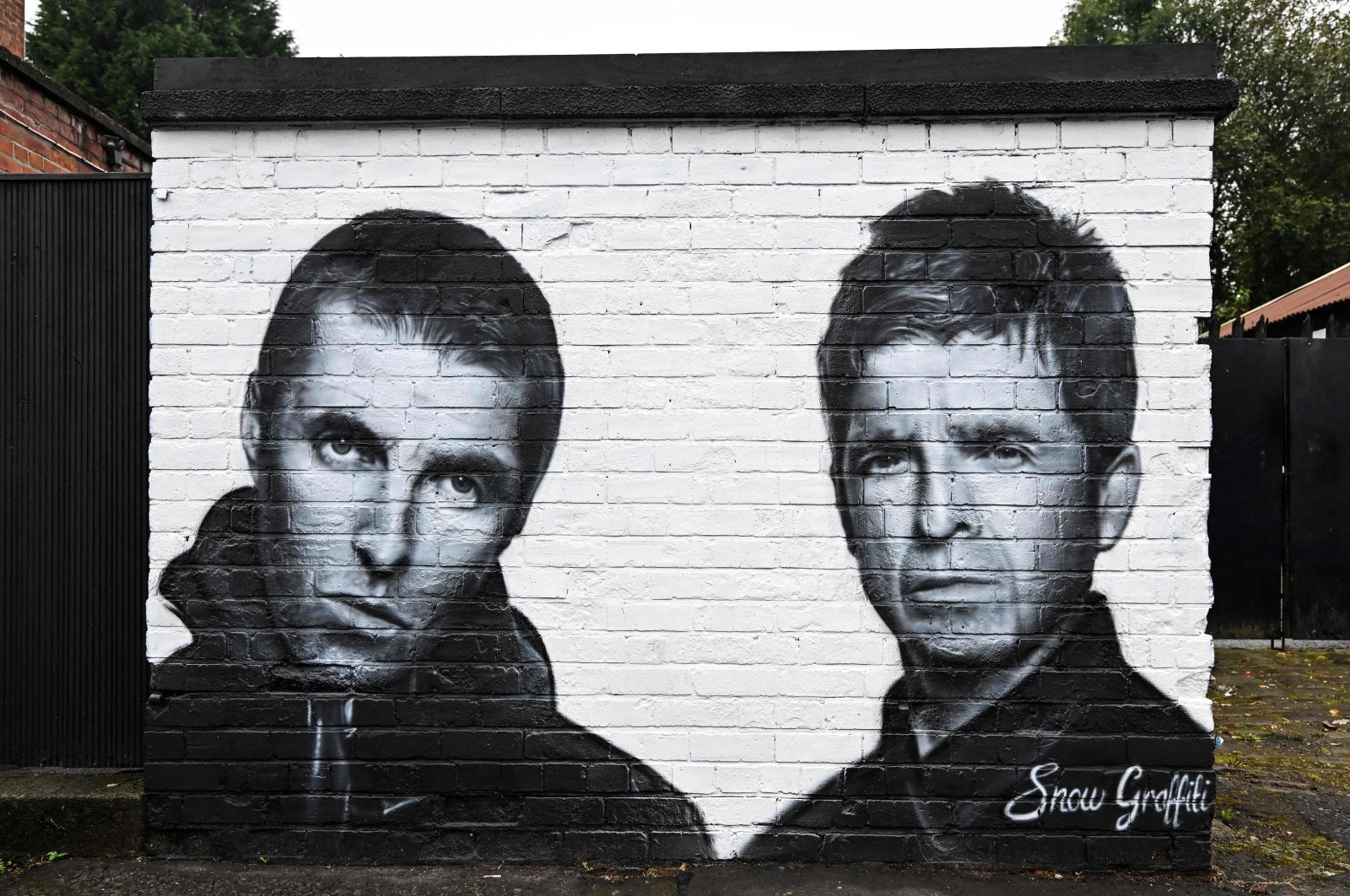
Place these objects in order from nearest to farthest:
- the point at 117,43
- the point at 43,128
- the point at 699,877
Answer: the point at 699,877 < the point at 43,128 < the point at 117,43

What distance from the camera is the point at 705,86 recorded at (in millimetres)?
3213

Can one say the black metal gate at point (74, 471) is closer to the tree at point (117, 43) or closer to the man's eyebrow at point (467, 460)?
the man's eyebrow at point (467, 460)

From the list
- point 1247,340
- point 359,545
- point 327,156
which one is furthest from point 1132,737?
point 1247,340

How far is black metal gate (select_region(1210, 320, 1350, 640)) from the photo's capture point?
5.91 m

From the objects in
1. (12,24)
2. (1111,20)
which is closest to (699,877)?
(12,24)

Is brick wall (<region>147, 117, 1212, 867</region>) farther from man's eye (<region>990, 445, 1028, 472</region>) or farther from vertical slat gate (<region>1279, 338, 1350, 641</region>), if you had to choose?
vertical slat gate (<region>1279, 338, 1350, 641</region>)

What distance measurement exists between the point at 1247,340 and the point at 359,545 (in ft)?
17.9

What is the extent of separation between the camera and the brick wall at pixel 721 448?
3.21 meters

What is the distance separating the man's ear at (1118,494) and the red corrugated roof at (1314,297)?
29.2 feet

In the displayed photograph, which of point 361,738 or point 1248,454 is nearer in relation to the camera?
point 361,738

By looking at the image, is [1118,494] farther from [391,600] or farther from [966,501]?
[391,600]

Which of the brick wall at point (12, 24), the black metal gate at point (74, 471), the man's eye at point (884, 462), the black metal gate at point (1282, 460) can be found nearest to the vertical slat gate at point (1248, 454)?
the black metal gate at point (1282, 460)

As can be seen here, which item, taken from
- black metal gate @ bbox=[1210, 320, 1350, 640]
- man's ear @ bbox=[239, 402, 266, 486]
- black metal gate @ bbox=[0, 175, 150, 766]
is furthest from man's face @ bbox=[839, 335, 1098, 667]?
black metal gate @ bbox=[1210, 320, 1350, 640]

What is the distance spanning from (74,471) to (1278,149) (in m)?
24.3
